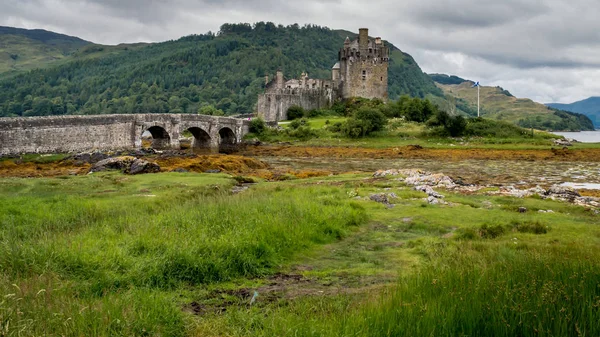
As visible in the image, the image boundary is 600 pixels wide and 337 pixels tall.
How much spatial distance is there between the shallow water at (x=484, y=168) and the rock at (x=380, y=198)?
11.4m

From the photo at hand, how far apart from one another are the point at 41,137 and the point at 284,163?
67.8 ft

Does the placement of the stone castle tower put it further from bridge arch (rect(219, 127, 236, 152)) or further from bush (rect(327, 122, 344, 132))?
bridge arch (rect(219, 127, 236, 152))

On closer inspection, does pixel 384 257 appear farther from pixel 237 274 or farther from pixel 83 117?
pixel 83 117

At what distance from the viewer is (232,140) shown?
69625 mm

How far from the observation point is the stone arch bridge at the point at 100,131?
4156 cm

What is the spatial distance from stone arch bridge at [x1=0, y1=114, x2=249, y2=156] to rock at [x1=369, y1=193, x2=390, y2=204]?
32452 millimetres

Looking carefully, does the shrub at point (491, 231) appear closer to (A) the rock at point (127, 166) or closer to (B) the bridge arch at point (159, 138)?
(A) the rock at point (127, 166)

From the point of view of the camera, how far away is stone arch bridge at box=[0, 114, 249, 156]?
1636 inches

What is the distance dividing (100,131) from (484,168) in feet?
113

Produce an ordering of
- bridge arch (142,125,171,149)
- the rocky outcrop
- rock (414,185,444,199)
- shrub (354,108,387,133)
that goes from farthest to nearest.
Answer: shrub (354,108,387,133) → bridge arch (142,125,171,149) → rock (414,185,444,199) → the rocky outcrop

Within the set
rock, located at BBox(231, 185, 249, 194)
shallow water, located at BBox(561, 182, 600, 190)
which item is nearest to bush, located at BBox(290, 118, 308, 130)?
rock, located at BBox(231, 185, 249, 194)

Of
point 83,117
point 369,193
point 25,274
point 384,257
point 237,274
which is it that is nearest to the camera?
point 25,274

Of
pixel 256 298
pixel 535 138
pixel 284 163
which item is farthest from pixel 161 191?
pixel 535 138

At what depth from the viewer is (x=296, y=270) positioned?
11156 mm
